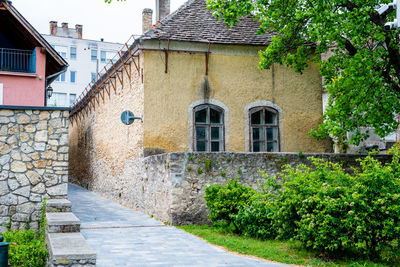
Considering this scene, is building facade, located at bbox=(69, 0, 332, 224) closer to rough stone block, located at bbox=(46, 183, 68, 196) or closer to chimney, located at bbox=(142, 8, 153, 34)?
rough stone block, located at bbox=(46, 183, 68, 196)

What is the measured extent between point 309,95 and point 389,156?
154 inches

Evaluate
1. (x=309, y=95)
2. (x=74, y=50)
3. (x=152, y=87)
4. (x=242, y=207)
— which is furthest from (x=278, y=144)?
(x=74, y=50)

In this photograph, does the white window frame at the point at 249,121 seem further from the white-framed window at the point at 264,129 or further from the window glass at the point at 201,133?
the window glass at the point at 201,133

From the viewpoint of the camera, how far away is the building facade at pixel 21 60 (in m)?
15.8

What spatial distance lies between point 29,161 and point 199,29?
7.45m

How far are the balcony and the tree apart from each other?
24.9ft

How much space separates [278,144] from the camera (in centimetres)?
1602

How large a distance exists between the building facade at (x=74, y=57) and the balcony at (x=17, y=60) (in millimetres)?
33021

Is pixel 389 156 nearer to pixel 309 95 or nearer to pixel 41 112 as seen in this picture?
pixel 309 95

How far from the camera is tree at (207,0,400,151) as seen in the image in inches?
451

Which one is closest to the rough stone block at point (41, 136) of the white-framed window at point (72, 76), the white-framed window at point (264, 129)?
the white-framed window at point (264, 129)

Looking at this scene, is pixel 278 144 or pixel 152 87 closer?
pixel 152 87

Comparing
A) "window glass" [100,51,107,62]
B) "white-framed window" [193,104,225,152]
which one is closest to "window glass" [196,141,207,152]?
"white-framed window" [193,104,225,152]

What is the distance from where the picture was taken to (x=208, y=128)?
1541cm
